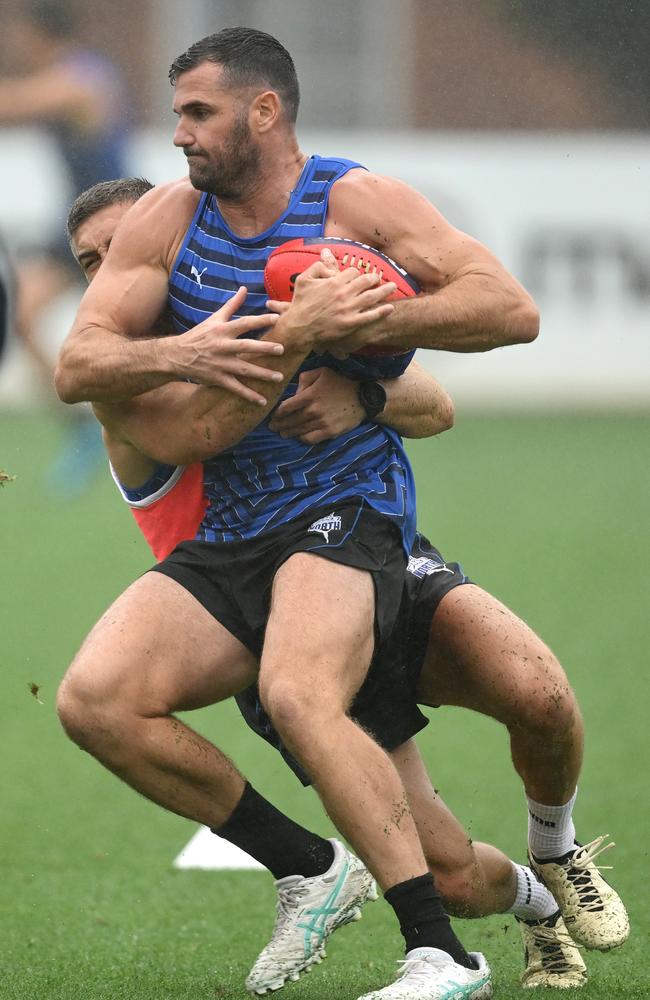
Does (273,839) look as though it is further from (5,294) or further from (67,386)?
(5,294)

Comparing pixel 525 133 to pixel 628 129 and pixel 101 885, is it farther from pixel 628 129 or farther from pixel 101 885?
pixel 101 885

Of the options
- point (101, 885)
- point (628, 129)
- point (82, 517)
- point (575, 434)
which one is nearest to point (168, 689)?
point (101, 885)

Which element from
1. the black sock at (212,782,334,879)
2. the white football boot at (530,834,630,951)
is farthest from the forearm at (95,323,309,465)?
the white football boot at (530,834,630,951)

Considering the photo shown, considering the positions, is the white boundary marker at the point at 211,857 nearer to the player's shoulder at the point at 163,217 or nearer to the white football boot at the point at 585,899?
the white football boot at the point at 585,899

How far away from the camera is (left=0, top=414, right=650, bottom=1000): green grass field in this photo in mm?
4156

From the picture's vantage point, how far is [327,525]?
12.7 ft

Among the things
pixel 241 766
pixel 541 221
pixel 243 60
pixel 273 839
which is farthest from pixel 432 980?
pixel 541 221

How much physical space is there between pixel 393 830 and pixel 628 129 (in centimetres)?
1320

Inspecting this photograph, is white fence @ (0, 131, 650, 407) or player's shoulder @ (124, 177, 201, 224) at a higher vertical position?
player's shoulder @ (124, 177, 201, 224)

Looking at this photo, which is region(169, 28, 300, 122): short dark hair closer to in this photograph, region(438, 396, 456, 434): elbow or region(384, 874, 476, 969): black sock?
region(438, 396, 456, 434): elbow

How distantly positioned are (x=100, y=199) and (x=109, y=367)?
75 centimetres

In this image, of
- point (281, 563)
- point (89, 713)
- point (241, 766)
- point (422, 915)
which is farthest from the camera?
point (241, 766)

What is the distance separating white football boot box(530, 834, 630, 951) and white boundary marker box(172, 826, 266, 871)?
1139 millimetres

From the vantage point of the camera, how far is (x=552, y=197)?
597 inches
